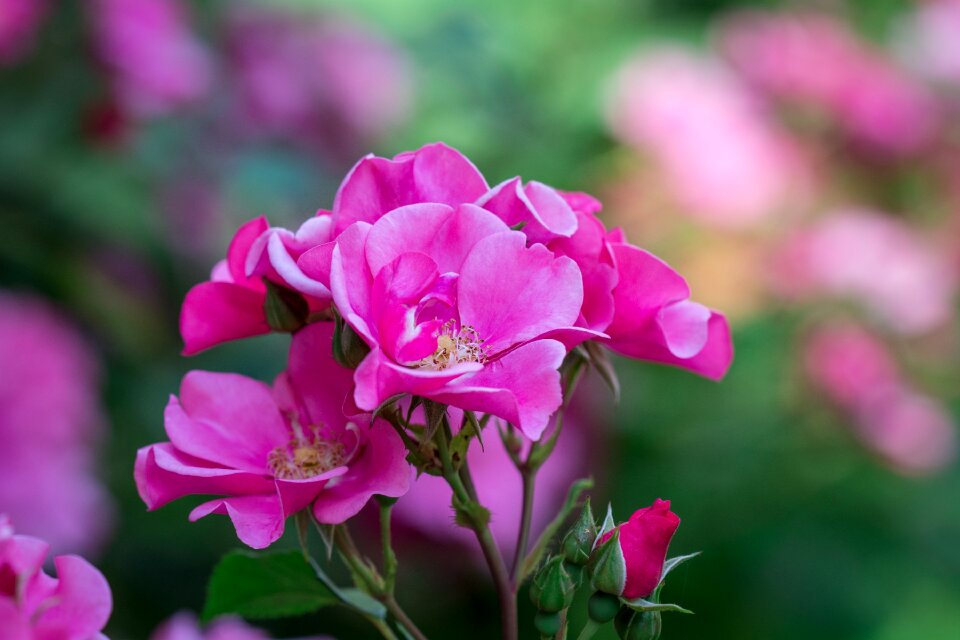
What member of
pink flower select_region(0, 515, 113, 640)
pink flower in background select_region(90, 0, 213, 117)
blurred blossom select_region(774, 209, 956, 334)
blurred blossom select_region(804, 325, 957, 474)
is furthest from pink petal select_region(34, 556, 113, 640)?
blurred blossom select_region(774, 209, 956, 334)

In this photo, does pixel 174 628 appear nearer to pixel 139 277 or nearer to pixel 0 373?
pixel 0 373

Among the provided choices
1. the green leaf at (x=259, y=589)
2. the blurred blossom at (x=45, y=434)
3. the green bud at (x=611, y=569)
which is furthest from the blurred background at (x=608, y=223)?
the green bud at (x=611, y=569)

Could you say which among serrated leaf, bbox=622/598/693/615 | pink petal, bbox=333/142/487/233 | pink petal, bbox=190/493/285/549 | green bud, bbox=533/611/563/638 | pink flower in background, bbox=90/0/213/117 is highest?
pink petal, bbox=333/142/487/233

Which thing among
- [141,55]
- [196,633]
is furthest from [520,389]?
[141,55]

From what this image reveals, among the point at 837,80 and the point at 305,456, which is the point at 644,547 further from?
the point at 837,80

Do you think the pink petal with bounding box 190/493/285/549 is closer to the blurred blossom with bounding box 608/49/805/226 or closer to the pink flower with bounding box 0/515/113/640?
the pink flower with bounding box 0/515/113/640

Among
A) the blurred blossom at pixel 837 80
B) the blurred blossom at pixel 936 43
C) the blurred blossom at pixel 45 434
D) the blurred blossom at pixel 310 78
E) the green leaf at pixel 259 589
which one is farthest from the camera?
the blurred blossom at pixel 936 43

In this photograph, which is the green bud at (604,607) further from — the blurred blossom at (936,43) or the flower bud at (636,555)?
the blurred blossom at (936,43)
